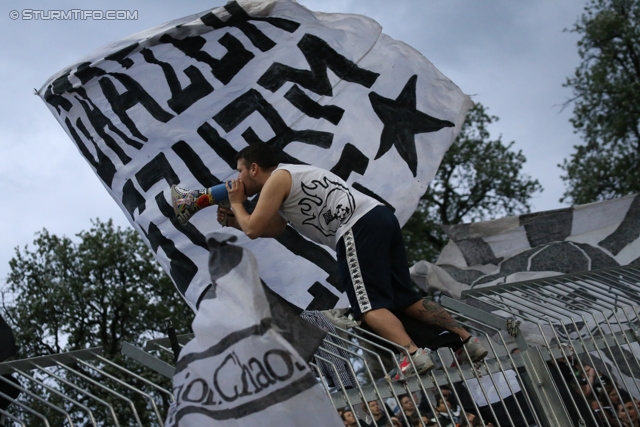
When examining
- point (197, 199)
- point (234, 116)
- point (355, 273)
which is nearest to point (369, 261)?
point (355, 273)

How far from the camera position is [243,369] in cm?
302

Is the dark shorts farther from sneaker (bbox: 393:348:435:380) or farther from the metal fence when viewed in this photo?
sneaker (bbox: 393:348:435:380)

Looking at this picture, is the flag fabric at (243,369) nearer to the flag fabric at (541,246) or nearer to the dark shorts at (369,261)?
the dark shorts at (369,261)

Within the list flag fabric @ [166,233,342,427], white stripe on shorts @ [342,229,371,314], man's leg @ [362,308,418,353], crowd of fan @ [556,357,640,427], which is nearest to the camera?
flag fabric @ [166,233,342,427]

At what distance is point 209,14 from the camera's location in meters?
6.07

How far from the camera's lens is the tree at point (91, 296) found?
1997 cm

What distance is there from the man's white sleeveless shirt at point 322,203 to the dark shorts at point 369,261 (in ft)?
0.22

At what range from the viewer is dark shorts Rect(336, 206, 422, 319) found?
451cm

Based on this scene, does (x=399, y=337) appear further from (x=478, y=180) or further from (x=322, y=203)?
(x=478, y=180)

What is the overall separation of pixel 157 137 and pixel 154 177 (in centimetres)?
32

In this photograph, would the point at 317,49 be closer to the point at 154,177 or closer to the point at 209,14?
the point at 209,14

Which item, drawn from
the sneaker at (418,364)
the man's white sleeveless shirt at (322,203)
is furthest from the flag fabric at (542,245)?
the sneaker at (418,364)

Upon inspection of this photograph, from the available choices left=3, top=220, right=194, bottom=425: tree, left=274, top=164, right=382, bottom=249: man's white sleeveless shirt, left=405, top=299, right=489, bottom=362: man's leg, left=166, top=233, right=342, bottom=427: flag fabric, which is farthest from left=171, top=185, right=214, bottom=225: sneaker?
left=3, top=220, right=194, bottom=425: tree

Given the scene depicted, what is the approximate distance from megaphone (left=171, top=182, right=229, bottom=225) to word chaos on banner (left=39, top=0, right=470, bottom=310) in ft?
3.49
